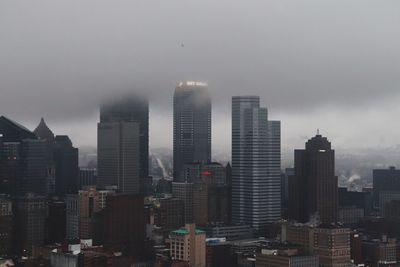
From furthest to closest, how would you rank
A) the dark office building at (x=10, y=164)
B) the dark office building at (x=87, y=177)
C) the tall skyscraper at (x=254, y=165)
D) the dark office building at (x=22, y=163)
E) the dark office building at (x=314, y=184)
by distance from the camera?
the tall skyscraper at (x=254, y=165)
the dark office building at (x=87, y=177)
the dark office building at (x=10, y=164)
the dark office building at (x=22, y=163)
the dark office building at (x=314, y=184)

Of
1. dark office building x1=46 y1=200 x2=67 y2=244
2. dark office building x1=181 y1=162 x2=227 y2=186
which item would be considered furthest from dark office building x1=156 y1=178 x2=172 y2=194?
dark office building x1=46 y1=200 x2=67 y2=244

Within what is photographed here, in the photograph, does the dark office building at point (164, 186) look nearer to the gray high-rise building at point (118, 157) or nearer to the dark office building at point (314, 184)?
the gray high-rise building at point (118, 157)

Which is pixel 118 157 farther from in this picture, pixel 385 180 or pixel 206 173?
pixel 385 180

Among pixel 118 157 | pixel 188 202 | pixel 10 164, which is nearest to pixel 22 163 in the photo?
pixel 10 164

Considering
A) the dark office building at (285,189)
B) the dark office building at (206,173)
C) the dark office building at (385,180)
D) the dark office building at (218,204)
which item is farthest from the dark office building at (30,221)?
the dark office building at (385,180)

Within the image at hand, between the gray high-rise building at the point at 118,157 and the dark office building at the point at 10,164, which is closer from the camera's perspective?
the dark office building at the point at 10,164

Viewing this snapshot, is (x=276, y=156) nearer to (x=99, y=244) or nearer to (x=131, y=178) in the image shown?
(x=131, y=178)
